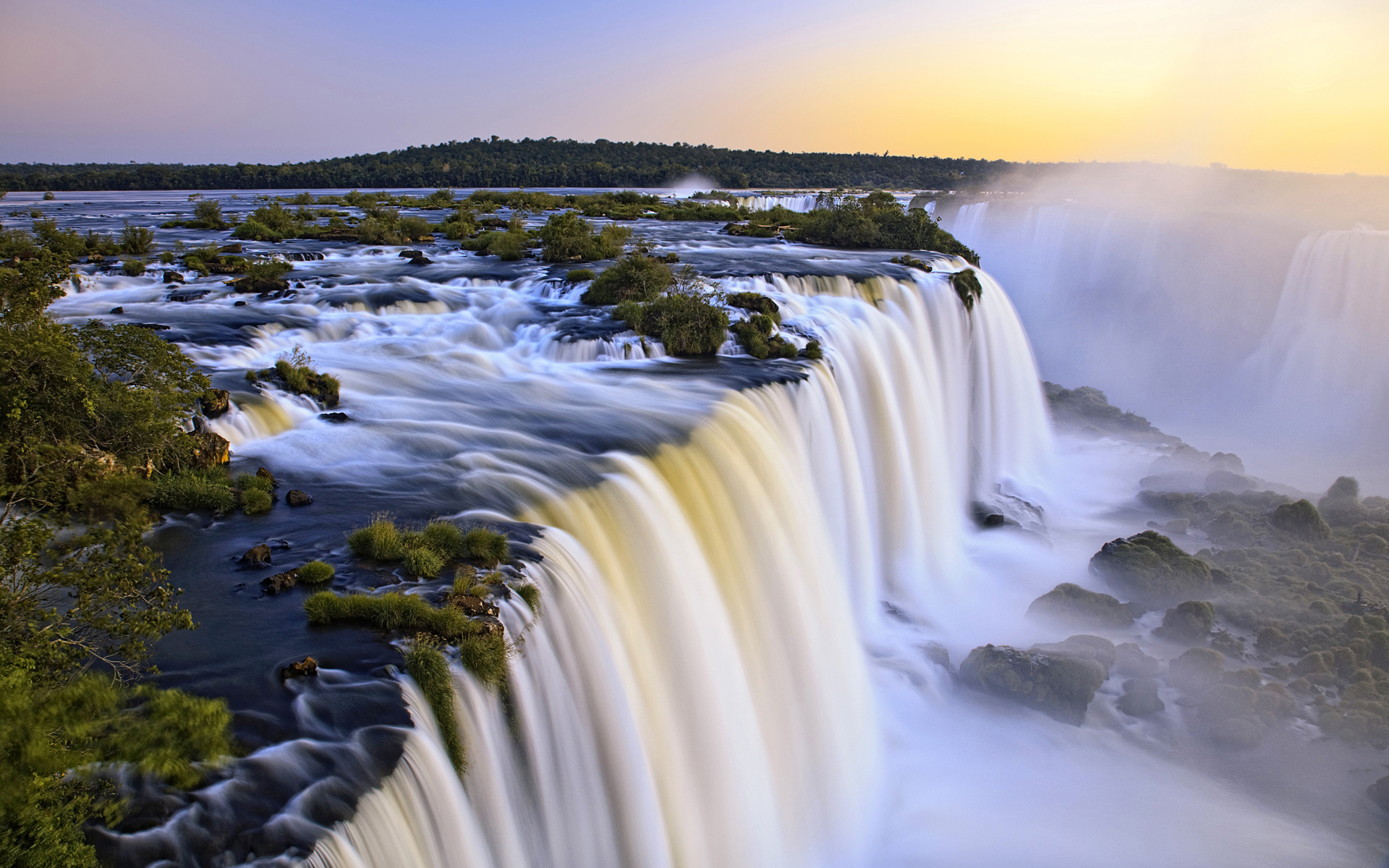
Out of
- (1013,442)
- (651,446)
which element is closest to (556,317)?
(651,446)

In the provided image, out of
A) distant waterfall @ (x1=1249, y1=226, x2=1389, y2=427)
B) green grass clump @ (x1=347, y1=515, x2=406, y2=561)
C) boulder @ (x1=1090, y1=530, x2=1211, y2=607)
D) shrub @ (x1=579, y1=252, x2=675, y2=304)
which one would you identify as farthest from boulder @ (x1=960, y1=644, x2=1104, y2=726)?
distant waterfall @ (x1=1249, y1=226, x2=1389, y2=427)

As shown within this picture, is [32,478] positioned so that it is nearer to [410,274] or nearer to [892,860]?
[892,860]

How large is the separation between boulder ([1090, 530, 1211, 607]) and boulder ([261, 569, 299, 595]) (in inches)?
630

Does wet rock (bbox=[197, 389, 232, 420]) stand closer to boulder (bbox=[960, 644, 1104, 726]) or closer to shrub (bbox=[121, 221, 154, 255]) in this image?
boulder (bbox=[960, 644, 1104, 726])

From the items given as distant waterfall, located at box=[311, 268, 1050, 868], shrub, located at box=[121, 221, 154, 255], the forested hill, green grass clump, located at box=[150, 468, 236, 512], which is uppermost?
the forested hill

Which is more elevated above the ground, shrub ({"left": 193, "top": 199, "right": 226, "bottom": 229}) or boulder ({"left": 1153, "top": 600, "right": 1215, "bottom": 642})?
shrub ({"left": 193, "top": 199, "right": 226, "bottom": 229})

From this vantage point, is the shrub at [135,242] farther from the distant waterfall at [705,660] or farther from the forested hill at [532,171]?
the forested hill at [532,171]

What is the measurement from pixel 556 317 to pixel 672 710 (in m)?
12.4

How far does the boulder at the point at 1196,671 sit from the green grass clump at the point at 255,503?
14.5m

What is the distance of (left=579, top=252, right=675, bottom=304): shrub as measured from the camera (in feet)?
64.1

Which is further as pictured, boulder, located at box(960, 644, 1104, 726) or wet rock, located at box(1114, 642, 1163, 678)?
wet rock, located at box(1114, 642, 1163, 678)

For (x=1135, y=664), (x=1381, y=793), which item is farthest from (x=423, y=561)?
(x=1381, y=793)

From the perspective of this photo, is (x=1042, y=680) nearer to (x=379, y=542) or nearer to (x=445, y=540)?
(x=445, y=540)

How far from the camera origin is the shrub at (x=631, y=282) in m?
19.5
